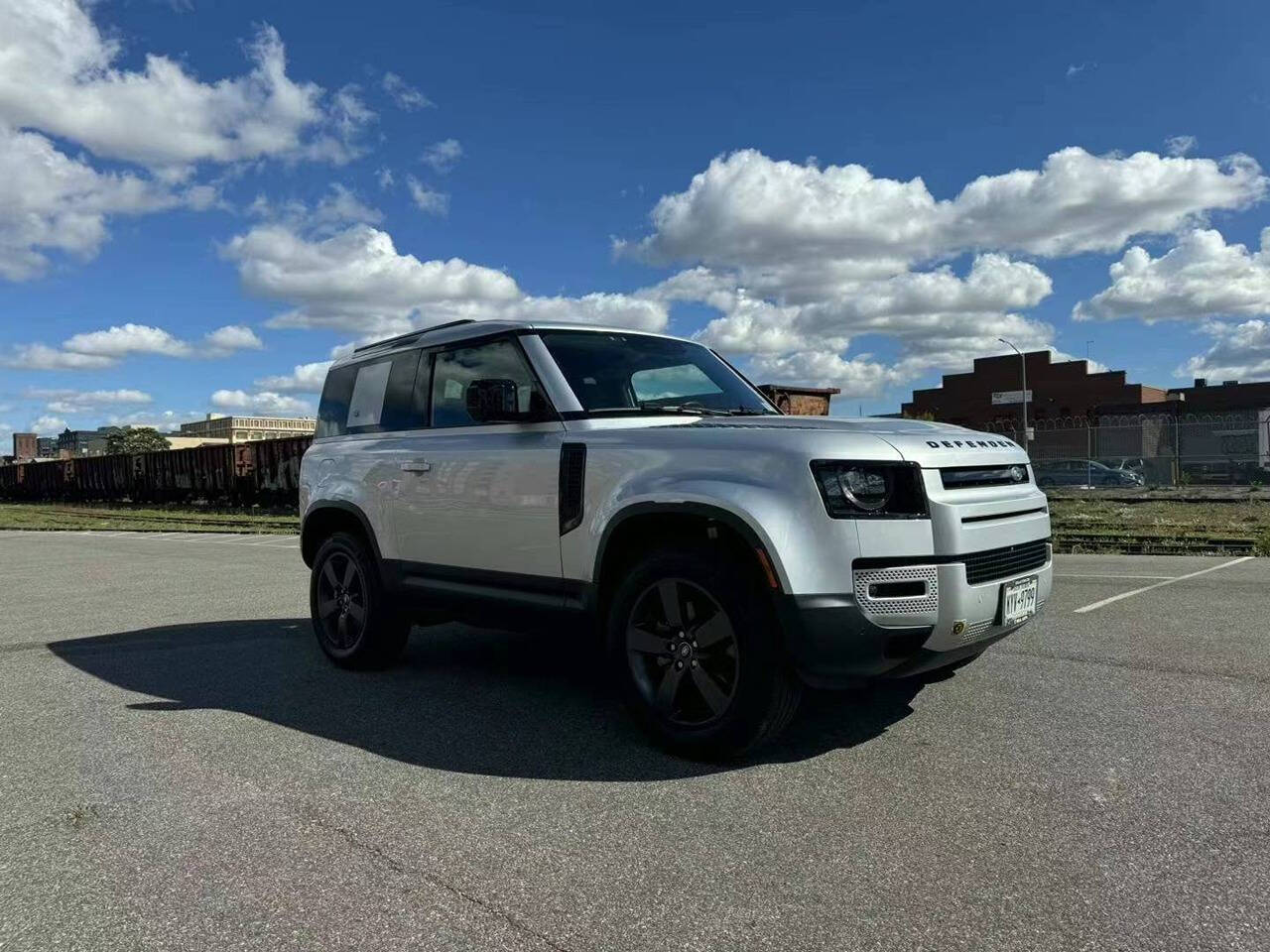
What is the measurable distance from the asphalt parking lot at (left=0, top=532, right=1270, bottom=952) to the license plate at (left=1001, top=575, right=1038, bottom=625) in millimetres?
569

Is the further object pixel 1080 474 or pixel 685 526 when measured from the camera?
pixel 1080 474

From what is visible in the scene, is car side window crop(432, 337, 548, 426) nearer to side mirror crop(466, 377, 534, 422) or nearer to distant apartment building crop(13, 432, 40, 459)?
side mirror crop(466, 377, 534, 422)

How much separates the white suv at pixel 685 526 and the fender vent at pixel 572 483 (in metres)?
0.01

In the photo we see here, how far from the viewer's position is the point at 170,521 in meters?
27.5

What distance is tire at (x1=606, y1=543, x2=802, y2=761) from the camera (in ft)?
12.2

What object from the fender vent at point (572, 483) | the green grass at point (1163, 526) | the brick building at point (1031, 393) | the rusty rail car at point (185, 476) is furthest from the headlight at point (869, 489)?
the brick building at point (1031, 393)

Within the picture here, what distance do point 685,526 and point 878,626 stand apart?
0.91 meters

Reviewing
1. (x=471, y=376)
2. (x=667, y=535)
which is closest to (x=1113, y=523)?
(x=471, y=376)

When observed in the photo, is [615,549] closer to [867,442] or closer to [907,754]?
[867,442]

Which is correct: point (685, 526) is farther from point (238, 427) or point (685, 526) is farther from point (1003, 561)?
point (238, 427)

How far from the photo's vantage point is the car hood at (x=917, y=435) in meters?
3.79

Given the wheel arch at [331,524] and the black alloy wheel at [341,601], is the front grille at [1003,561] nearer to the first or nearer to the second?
the wheel arch at [331,524]

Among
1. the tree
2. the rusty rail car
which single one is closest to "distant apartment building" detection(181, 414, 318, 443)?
the tree

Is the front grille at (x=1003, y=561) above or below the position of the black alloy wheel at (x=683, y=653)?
above
